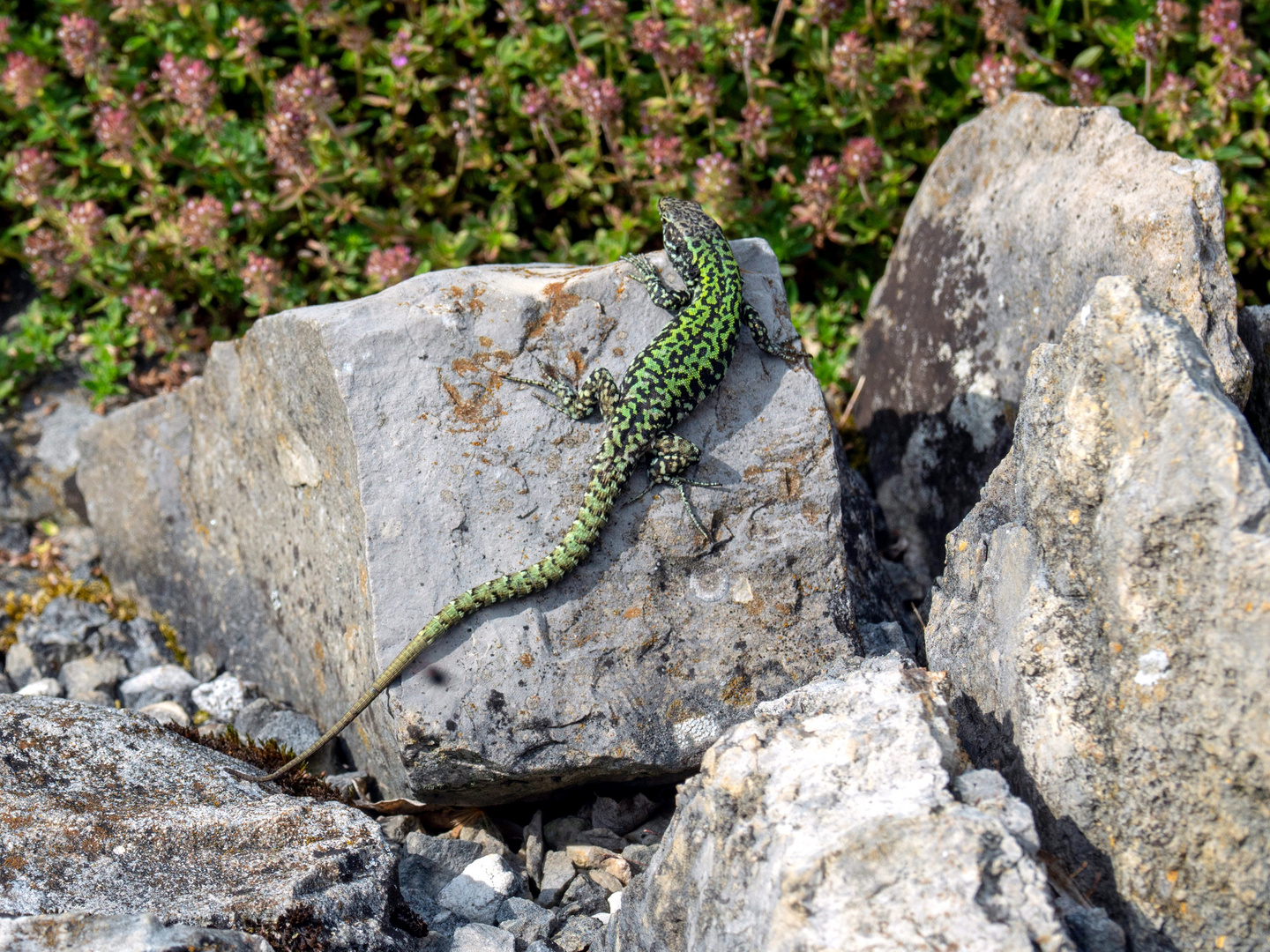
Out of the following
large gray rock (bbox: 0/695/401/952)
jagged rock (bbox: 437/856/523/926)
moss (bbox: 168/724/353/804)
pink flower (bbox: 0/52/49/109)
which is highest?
pink flower (bbox: 0/52/49/109)

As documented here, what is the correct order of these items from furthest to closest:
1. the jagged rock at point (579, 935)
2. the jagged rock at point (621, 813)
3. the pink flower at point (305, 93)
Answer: the pink flower at point (305, 93) < the jagged rock at point (621, 813) < the jagged rock at point (579, 935)

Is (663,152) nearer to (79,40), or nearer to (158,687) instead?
(79,40)

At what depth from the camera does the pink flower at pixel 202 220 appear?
853cm

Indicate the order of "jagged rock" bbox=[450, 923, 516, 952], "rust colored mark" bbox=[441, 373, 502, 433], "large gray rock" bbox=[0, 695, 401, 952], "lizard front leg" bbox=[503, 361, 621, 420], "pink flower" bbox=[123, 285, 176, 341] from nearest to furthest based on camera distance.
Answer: "large gray rock" bbox=[0, 695, 401, 952] < "jagged rock" bbox=[450, 923, 516, 952] < "rust colored mark" bbox=[441, 373, 502, 433] < "lizard front leg" bbox=[503, 361, 621, 420] < "pink flower" bbox=[123, 285, 176, 341]

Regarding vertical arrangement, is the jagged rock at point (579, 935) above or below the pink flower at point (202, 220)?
below

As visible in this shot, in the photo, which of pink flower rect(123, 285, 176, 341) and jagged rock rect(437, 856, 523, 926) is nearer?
jagged rock rect(437, 856, 523, 926)

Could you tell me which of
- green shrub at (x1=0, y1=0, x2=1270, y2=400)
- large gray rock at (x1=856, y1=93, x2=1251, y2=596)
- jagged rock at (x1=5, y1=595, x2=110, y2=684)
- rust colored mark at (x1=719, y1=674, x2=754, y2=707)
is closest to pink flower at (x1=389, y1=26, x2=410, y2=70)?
green shrub at (x1=0, y1=0, x2=1270, y2=400)

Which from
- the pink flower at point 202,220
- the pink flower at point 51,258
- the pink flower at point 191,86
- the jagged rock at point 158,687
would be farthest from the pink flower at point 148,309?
the jagged rock at point 158,687

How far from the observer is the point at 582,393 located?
6.39m

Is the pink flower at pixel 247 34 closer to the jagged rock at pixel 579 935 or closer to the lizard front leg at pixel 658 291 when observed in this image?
the lizard front leg at pixel 658 291

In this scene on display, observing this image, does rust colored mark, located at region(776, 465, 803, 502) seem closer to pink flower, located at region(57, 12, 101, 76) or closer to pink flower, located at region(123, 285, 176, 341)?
pink flower, located at region(123, 285, 176, 341)

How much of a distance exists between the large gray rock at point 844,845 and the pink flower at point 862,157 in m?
5.29

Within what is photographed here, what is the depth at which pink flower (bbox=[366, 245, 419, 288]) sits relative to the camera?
27.4 ft

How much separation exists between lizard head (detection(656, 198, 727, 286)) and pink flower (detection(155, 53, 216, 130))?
3.89m
